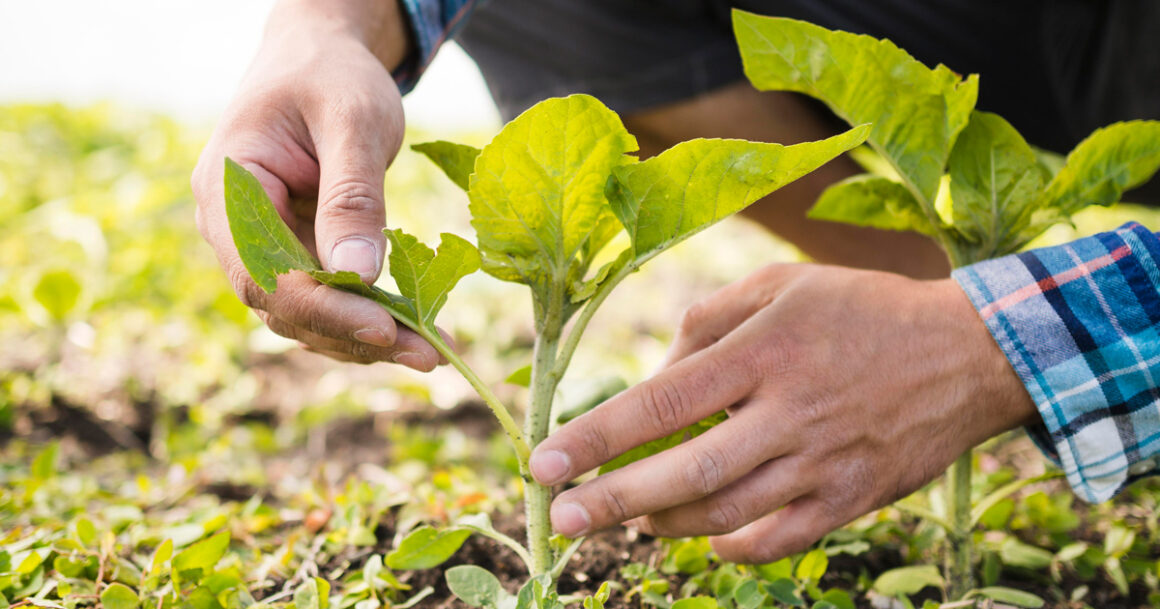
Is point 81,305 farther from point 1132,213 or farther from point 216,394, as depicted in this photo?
point 1132,213

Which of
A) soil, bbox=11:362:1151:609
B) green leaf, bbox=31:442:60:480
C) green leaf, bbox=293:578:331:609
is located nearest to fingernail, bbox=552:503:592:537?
soil, bbox=11:362:1151:609

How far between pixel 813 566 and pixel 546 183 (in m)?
0.74

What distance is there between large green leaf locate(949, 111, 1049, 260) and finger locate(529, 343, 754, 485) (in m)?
0.45

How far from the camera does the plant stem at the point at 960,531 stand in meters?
1.27

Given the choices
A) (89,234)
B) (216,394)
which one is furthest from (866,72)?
(89,234)

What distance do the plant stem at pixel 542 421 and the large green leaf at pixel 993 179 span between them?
25.5 inches

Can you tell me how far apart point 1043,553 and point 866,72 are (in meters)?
0.90

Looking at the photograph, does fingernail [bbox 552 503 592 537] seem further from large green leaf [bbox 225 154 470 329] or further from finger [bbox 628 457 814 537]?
large green leaf [bbox 225 154 470 329]

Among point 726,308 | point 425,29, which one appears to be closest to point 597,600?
point 726,308

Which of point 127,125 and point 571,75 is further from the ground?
point 127,125

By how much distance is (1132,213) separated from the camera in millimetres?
4086

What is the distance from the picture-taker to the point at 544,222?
102 cm

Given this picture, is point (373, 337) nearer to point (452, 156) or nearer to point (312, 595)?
point (452, 156)

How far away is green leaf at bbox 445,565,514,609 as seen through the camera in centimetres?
105
